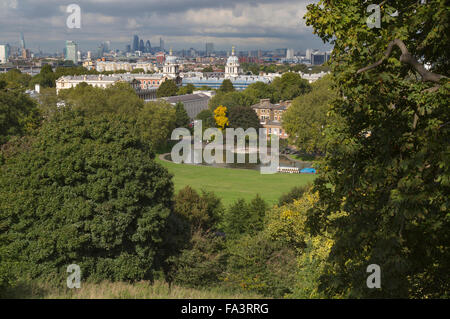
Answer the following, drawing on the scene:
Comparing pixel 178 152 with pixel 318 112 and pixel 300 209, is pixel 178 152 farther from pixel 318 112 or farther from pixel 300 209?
pixel 300 209

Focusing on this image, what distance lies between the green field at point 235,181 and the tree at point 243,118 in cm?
1681

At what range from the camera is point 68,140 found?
16469 millimetres

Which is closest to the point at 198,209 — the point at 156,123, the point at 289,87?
the point at 156,123

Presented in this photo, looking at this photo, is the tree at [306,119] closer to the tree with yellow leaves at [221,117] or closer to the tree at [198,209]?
the tree with yellow leaves at [221,117]

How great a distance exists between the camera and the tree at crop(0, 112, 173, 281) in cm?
1359

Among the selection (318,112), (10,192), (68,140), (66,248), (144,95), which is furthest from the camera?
(144,95)

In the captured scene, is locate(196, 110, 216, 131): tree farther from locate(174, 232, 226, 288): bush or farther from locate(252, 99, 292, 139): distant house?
locate(174, 232, 226, 288): bush

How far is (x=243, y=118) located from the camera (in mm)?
58344

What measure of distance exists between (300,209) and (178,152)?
3278 centimetres

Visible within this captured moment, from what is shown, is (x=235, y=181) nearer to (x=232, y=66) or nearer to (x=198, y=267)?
(x=198, y=267)

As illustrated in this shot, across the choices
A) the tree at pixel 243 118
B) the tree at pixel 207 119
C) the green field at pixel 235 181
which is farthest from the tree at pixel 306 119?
the tree at pixel 207 119

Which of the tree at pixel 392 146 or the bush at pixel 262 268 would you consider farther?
the bush at pixel 262 268

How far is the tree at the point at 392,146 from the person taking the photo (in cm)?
611
